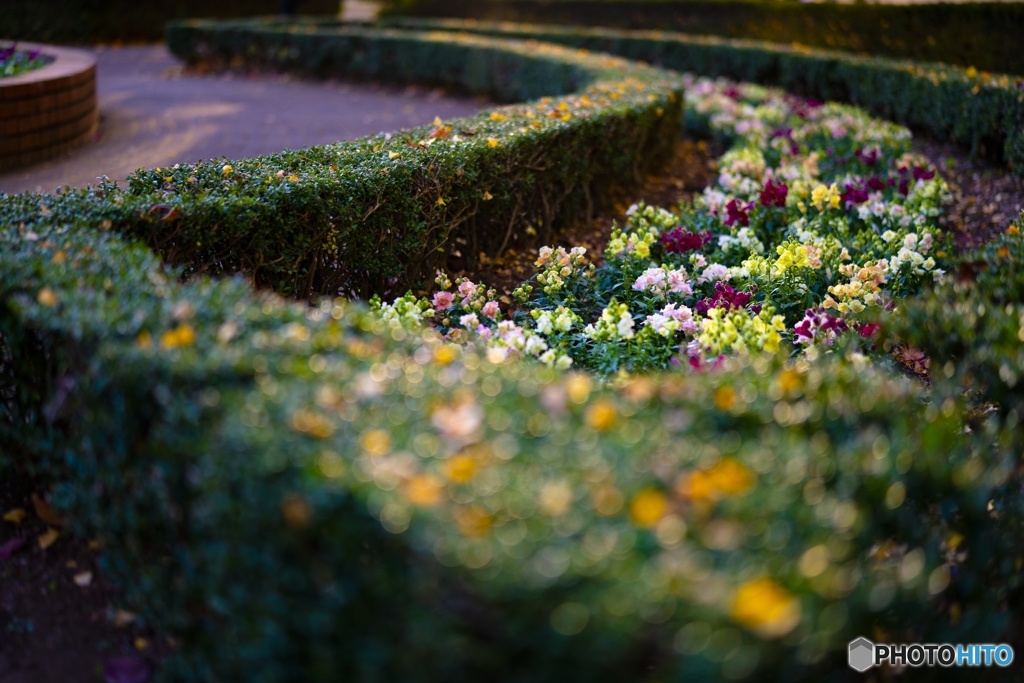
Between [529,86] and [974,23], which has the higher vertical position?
[974,23]

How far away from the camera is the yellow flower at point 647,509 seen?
67.4 inches

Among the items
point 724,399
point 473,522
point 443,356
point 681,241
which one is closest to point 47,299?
point 443,356

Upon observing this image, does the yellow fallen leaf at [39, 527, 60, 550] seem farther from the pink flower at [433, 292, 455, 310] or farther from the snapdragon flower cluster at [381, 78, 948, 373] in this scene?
the pink flower at [433, 292, 455, 310]

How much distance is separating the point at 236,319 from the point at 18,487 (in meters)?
1.28

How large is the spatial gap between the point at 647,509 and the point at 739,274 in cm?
280

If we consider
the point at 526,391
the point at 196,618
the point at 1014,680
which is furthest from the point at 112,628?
the point at 1014,680

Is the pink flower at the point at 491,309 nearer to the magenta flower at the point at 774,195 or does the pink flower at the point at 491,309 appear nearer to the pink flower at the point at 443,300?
the pink flower at the point at 443,300

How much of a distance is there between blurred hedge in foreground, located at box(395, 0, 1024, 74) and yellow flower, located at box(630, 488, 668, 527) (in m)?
12.1

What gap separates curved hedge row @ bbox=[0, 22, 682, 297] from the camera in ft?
11.3

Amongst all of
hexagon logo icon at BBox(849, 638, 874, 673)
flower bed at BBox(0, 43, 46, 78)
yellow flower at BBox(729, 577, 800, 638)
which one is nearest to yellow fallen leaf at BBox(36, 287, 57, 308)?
yellow flower at BBox(729, 577, 800, 638)

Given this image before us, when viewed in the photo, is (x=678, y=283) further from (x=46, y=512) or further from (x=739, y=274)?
(x=46, y=512)

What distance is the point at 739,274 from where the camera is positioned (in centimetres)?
430

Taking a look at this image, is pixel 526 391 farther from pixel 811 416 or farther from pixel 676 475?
pixel 811 416

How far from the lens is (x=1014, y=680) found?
2.35 meters
